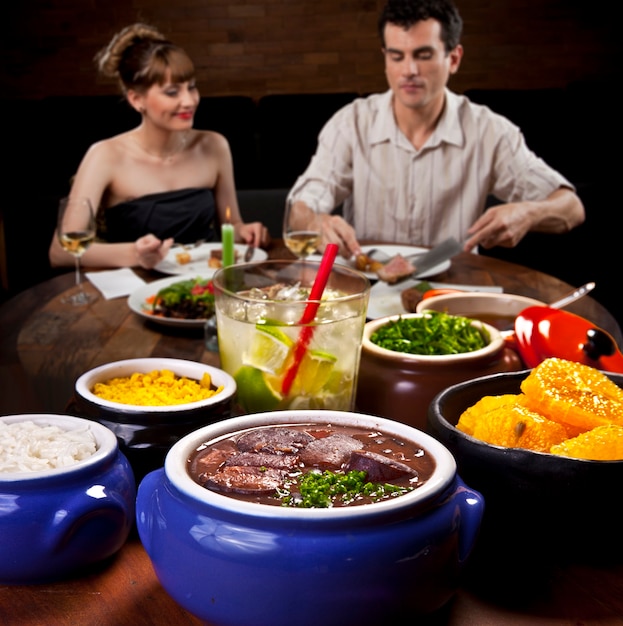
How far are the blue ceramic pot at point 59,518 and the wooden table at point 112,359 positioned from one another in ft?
0.07

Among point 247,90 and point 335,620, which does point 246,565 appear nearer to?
point 335,620

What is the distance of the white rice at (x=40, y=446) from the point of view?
68 cm

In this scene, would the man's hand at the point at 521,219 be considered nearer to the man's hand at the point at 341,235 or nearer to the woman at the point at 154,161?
the man's hand at the point at 341,235

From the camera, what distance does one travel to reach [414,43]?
300 centimetres

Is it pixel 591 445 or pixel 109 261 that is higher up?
pixel 591 445

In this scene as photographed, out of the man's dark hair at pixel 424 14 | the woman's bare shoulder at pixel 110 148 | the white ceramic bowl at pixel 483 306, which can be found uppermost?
the man's dark hair at pixel 424 14

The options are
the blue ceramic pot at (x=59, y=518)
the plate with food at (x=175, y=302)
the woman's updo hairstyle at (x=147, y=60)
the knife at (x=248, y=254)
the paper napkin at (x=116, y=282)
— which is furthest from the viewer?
the woman's updo hairstyle at (x=147, y=60)

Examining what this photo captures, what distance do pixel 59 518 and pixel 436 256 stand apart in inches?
55.2

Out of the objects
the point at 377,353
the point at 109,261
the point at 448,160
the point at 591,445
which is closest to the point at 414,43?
the point at 448,160

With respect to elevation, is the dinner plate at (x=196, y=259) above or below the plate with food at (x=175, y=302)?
below

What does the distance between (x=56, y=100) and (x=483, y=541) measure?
Answer: 16.3 feet

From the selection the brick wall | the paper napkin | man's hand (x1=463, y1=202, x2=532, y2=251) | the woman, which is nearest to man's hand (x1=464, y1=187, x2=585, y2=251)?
man's hand (x1=463, y1=202, x2=532, y2=251)

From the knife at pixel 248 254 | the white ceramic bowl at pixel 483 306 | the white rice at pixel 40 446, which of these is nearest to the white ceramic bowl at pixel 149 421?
the white rice at pixel 40 446

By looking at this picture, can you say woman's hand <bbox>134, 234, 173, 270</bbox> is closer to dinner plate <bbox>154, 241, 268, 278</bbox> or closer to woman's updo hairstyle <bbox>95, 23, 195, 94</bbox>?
dinner plate <bbox>154, 241, 268, 278</bbox>
